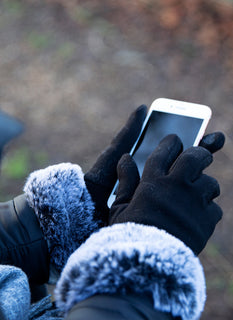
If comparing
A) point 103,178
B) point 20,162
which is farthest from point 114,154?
point 20,162

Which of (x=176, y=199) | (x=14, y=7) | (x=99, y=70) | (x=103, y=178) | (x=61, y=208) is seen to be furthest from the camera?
(x=14, y=7)

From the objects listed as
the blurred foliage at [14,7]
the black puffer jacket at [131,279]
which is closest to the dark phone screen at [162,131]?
the black puffer jacket at [131,279]

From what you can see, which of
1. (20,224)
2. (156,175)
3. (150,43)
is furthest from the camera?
(150,43)

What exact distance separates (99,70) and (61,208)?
5.06 ft

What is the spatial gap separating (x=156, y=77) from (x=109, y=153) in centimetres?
123

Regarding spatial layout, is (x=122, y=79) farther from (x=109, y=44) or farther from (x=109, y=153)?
(x=109, y=153)

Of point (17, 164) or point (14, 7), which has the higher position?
point (14, 7)

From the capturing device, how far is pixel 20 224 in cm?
111

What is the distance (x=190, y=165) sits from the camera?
99cm

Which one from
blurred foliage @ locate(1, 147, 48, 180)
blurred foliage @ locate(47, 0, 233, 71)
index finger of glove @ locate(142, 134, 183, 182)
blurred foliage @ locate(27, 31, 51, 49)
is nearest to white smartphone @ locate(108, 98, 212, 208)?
index finger of glove @ locate(142, 134, 183, 182)

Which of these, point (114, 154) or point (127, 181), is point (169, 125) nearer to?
point (114, 154)

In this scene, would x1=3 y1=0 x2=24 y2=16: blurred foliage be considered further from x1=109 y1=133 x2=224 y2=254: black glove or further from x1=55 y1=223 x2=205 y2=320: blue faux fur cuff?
x1=55 y1=223 x2=205 y2=320: blue faux fur cuff

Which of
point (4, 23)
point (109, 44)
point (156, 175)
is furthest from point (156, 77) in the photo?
point (156, 175)

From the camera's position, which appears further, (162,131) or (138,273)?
(162,131)
